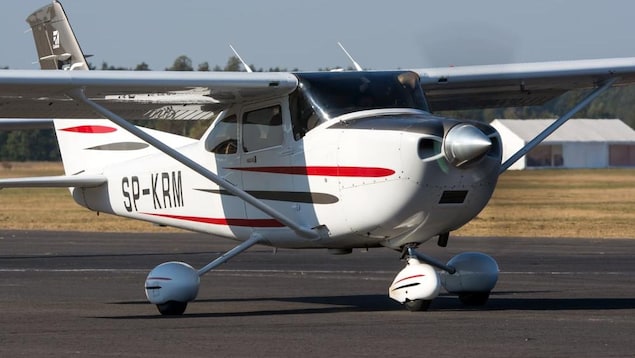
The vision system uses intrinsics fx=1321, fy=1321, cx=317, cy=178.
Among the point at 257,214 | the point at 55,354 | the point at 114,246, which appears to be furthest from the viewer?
the point at 114,246

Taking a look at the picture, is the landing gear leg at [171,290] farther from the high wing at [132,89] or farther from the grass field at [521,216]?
the grass field at [521,216]

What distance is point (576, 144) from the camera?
354 ft

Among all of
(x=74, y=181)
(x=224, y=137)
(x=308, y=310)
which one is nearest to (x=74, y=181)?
(x=74, y=181)

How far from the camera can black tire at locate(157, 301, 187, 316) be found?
13000 millimetres

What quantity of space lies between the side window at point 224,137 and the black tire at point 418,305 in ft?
8.96

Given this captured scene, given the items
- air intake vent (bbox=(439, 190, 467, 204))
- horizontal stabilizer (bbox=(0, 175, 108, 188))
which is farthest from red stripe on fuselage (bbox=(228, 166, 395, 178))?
horizontal stabilizer (bbox=(0, 175, 108, 188))

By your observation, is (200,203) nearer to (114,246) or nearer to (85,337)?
(85,337)

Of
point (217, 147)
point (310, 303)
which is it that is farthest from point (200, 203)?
point (310, 303)

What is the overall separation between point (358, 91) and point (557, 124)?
2.52 m

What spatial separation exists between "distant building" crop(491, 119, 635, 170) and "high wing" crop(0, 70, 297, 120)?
9200cm

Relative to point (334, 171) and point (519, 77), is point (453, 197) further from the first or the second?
point (519, 77)

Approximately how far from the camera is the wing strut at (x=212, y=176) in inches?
514

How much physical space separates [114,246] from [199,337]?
1457 centimetres

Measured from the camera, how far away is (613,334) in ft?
35.8
